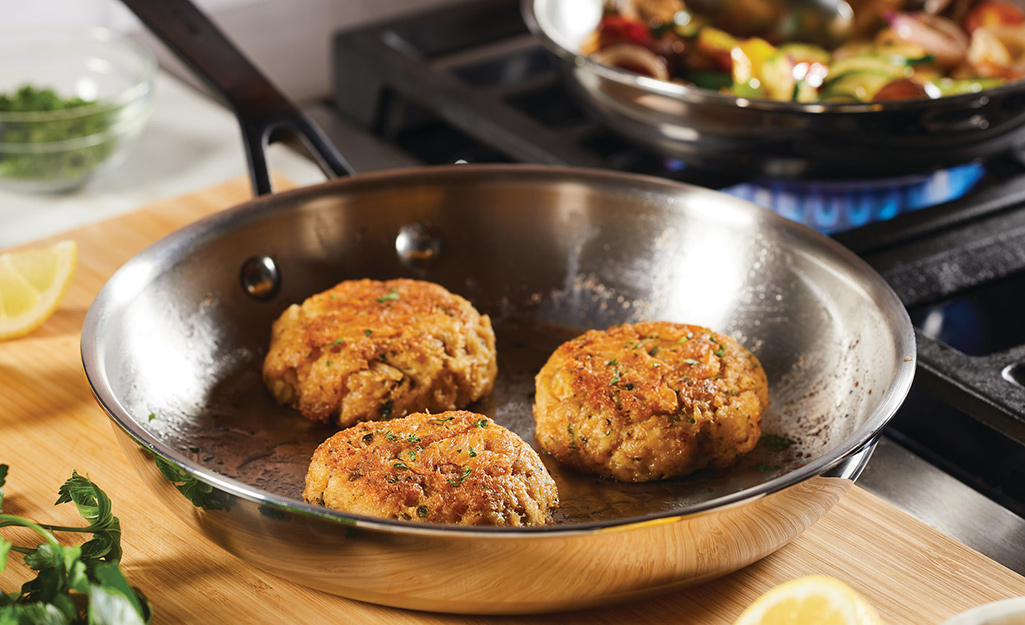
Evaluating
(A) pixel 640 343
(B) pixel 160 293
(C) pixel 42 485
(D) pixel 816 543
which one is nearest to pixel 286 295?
(B) pixel 160 293

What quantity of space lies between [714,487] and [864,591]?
0.78ft

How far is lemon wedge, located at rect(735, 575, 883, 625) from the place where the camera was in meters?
0.82

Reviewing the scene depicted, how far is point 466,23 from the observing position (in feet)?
8.09

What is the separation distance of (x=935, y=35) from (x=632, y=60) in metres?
0.67

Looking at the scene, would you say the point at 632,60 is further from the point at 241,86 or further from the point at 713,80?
the point at 241,86

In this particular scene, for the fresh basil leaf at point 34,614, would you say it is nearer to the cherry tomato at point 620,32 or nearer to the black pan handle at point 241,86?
the black pan handle at point 241,86

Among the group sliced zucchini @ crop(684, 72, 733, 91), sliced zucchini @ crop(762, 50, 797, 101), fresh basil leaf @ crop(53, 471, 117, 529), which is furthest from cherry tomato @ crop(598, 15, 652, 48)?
fresh basil leaf @ crop(53, 471, 117, 529)

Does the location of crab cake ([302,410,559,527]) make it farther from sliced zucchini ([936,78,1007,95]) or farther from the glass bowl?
sliced zucchini ([936,78,1007,95])

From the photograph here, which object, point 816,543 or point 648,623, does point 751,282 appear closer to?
point 816,543

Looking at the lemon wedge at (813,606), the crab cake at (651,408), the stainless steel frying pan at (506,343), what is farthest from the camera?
the crab cake at (651,408)

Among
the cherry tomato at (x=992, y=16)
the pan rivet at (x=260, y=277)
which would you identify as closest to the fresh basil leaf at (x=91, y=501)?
the pan rivet at (x=260, y=277)

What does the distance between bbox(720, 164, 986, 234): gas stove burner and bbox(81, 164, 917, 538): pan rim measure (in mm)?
423

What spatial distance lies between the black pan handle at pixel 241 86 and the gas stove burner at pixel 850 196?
31.5 inches

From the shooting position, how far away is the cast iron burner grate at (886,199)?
1340 millimetres
